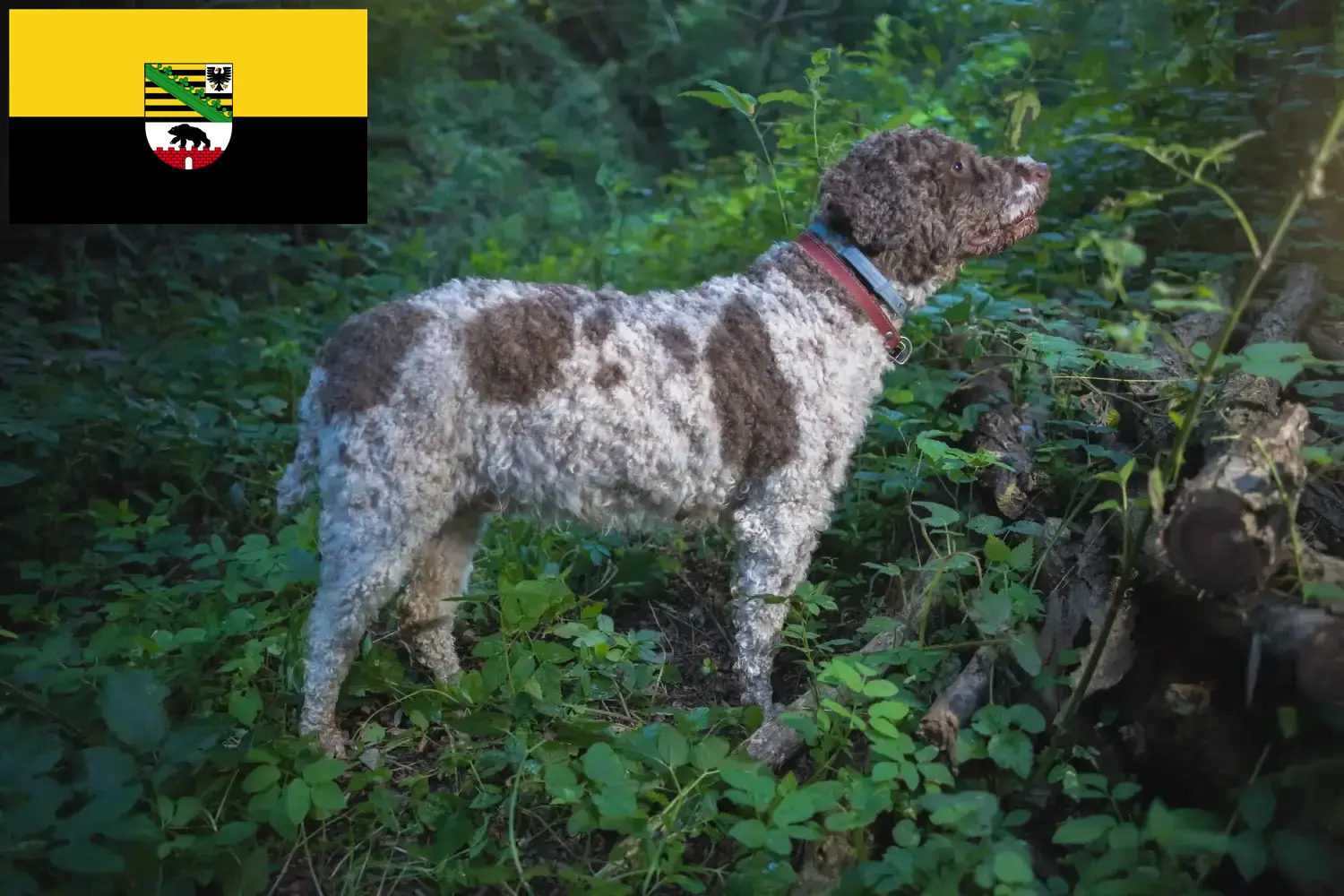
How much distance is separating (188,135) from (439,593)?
3749 mm

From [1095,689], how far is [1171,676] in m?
0.18

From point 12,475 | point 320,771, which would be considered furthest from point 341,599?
point 12,475

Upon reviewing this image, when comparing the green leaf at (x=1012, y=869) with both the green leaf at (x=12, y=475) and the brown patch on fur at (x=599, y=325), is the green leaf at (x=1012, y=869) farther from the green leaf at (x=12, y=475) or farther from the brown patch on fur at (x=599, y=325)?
the green leaf at (x=12, y=475)

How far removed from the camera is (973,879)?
2.06 metres

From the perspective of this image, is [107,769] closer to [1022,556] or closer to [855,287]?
[1022,556]

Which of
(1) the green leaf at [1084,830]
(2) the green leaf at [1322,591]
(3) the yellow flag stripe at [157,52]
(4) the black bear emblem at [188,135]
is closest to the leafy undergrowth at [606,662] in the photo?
(1) the green leaf at [1084,830]

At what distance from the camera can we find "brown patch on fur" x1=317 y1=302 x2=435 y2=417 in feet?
9.37

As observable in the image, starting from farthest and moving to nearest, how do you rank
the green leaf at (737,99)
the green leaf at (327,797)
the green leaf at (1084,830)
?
the green leaf at (737,99)
the green leaf at (327,797)
the green leaf at (1084,830)

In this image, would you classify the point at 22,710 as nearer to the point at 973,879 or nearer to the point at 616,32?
the point at 973,879

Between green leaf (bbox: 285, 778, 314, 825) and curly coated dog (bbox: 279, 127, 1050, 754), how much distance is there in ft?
2.05

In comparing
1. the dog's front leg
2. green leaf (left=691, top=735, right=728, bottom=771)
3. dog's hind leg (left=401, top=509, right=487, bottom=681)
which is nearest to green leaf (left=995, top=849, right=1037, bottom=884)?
green leaf (left=691, top=735, right=728, bottom=771)

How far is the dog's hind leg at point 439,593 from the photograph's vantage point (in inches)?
135

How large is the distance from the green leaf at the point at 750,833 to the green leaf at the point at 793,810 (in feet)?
0.15

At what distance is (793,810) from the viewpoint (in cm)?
220
